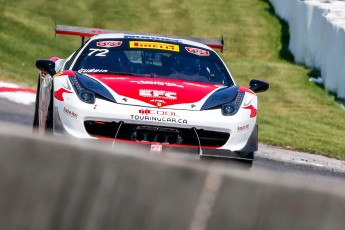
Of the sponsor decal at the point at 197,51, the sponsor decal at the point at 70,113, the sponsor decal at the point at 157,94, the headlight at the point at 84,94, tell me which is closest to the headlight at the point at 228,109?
the sponsor decal at the point at 157,94

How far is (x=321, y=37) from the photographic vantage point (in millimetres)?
21391

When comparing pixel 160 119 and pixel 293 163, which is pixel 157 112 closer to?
pixel 160 119

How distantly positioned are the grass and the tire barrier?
949 centimetres

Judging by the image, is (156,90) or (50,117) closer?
(156,90)

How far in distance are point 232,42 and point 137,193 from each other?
22524 mm

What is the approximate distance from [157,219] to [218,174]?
31 centimetres

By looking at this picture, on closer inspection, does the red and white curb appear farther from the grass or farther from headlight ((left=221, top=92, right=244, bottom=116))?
headlight ((left=221, top=92, right=244, bottom=116))

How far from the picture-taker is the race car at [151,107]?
28.0 feet

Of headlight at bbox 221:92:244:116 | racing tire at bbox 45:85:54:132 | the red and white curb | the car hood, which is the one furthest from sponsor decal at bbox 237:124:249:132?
the red and white curb

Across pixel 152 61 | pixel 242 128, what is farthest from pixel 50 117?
pixel 242 128

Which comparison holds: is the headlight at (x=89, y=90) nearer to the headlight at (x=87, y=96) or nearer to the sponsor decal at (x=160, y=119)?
the headlight at (x=87, y=96)

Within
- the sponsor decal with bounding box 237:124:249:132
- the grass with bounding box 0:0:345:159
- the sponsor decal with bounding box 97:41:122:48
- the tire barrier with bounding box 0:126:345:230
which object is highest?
the tire barrier with bounding box 0:126:345:230

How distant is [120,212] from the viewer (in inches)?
156

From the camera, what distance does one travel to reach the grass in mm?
15852
